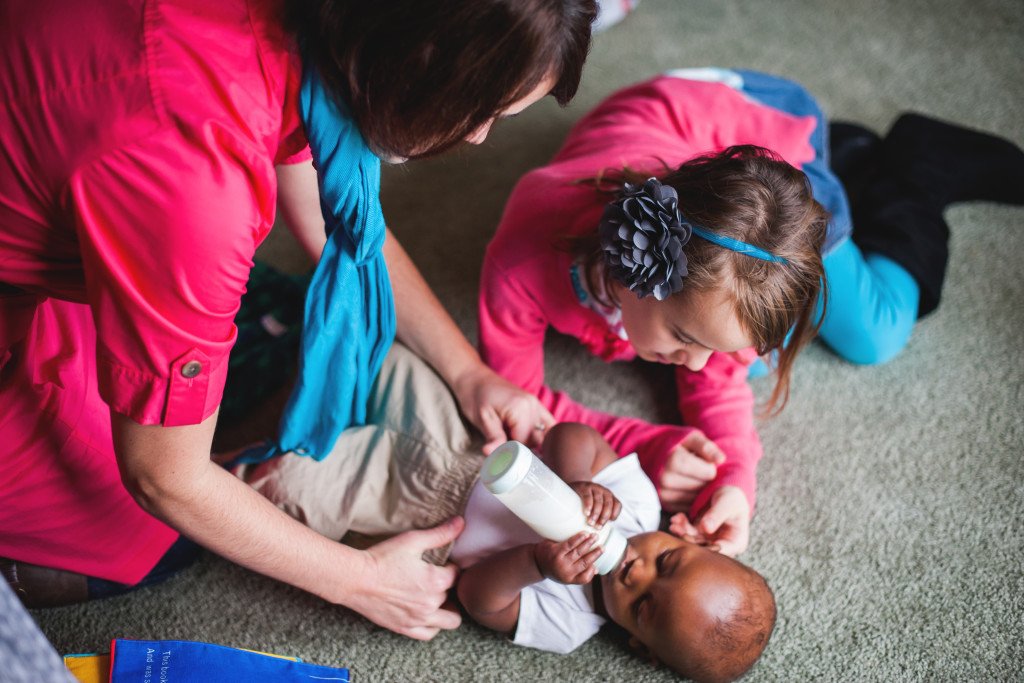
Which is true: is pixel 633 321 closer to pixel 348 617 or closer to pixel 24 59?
pixel 348 617

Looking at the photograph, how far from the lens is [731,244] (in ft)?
3.06

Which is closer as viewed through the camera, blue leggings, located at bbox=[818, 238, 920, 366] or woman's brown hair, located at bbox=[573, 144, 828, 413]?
woman's brown hair, located at bbox=[573, 144, 828, 413]

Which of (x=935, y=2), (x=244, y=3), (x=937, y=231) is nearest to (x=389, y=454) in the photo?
(x=244, y=3)

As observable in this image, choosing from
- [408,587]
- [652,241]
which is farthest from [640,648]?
[652,241]

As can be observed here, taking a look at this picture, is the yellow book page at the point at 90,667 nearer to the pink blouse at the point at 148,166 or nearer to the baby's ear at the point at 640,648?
the pink blouse at the point at 148,166

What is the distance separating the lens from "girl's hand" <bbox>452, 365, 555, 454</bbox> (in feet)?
3.62

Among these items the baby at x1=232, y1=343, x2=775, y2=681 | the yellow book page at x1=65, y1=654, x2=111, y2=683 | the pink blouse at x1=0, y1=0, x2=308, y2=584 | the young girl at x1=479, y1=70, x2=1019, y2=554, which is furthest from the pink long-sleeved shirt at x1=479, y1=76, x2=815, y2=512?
the yellow book page at x1=65, y1=654, x2=111, y2=683

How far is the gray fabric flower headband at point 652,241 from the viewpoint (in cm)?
91

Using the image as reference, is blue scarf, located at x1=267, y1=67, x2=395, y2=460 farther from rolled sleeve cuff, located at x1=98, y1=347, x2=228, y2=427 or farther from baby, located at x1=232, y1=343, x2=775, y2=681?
rolled sleeve cuff, located at x1=98, y1=347, x2=228, y2=427

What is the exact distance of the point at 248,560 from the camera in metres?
0.87

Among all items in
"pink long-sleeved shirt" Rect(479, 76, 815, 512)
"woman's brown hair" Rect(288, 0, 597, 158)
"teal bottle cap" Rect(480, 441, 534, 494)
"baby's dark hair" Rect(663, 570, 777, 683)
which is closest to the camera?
"woman's brown hair" Rect(288, 0, 597, 158)

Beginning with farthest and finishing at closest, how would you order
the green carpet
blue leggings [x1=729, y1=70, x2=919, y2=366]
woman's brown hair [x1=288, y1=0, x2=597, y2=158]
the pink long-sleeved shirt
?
blue leggings [x1=729, y1=70, x2=919, y2=366] → the pink long-sleeved shirt → the green carpet → woman's brown hair [x1=288, y1=0, x2=597, y2=158]

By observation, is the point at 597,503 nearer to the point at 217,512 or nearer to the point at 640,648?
the point at 640,648

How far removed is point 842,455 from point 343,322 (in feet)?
2.61
